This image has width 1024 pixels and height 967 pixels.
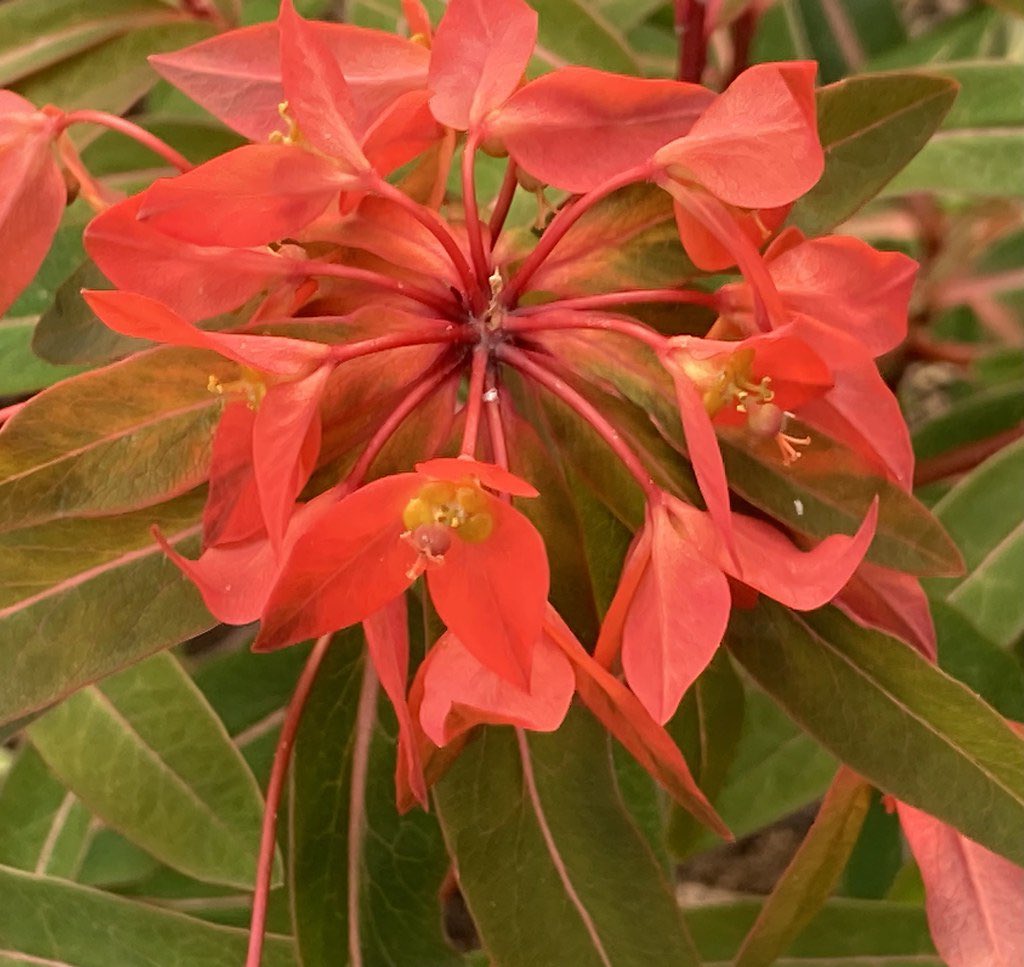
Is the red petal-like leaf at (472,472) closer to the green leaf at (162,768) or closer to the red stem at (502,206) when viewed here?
the red stem at (502,206)

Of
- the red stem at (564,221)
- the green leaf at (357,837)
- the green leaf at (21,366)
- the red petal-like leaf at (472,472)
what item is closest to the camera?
the red petal-like leaf at (472,472)

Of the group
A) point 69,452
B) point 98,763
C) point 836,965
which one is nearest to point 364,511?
point 69,452

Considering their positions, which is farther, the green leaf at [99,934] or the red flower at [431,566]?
the green leaf at [99,934]

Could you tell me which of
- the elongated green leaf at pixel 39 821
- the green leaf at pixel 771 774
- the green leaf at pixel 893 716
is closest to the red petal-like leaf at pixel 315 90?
the green leaf at pixel 893 716

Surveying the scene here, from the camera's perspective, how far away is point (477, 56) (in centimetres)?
A: 54

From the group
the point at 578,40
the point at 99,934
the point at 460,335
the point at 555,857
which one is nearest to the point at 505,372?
the point at 460,335

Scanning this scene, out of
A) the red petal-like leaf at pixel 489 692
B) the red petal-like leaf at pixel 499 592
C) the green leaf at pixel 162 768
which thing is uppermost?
the red petal-like leaf at pixel 499 592

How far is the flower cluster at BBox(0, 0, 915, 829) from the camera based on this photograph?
46 cm

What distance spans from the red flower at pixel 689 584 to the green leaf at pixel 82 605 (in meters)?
0.28

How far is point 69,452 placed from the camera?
1.88 ft

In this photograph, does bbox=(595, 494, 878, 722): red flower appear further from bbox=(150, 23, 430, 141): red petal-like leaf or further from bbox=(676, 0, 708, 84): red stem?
bbox=(676, 0, 708, 84): red stem

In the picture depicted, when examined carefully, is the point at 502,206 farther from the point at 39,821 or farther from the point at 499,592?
the point at 39,821

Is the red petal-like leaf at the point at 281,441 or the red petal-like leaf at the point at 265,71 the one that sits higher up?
the red petal-like leaf at the point at 265,71

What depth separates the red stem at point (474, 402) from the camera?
0.48 meters
